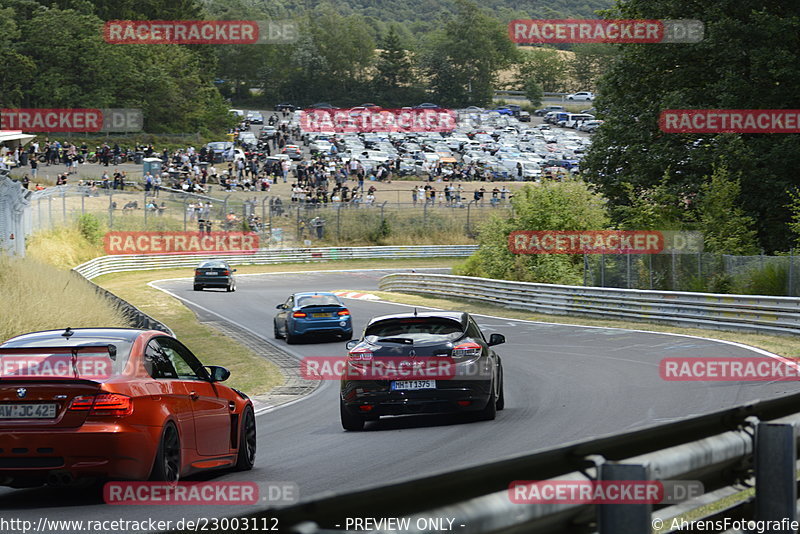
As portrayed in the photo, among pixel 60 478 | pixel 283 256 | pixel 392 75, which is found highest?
pixel 392 75

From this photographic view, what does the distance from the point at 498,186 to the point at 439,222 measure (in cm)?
1253

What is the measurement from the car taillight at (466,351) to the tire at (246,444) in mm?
3326

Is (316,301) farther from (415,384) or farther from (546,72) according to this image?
(546,72)

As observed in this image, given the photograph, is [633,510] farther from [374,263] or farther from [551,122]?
[551,122]

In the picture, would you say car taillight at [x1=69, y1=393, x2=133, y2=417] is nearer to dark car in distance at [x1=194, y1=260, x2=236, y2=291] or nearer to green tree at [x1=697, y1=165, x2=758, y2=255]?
green tree at [x1=697, y1=165, x2=758, y2=255]

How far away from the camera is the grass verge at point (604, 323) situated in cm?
2219

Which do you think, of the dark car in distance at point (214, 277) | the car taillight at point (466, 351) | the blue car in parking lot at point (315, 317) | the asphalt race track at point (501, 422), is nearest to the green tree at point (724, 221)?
the asphalt race track at point (501, 422)

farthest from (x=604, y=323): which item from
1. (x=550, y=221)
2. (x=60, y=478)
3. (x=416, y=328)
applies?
(x=60, y=478)

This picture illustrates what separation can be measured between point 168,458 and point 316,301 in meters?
19.0

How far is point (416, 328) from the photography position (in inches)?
543

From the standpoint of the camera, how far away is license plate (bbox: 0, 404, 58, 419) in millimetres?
8141

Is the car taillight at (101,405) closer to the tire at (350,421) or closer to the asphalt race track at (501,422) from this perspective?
the asphalt race track at (501,422)

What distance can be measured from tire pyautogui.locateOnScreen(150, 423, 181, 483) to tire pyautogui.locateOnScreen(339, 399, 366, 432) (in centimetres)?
459

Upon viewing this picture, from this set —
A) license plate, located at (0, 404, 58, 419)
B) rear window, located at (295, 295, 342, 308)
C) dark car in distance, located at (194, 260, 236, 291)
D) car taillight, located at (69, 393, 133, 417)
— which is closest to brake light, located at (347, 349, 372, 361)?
car taillight, located at (69, 393, 133, 417)
